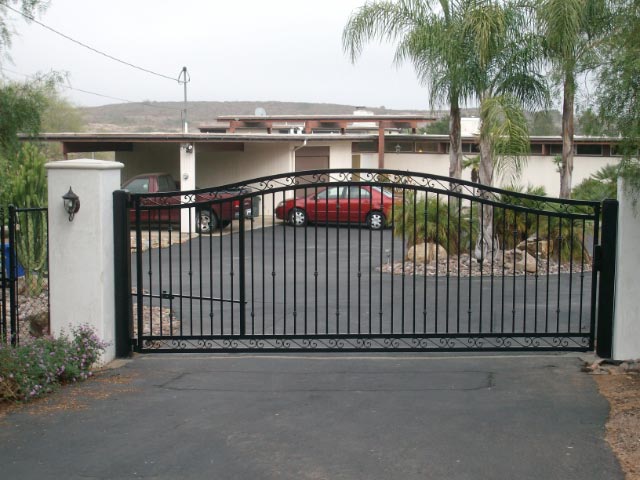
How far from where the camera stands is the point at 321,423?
646cm

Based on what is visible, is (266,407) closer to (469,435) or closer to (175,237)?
(469,435)

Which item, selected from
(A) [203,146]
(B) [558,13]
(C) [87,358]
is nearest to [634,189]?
(C) [87,358]

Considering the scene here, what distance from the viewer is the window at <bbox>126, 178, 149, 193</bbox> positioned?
27.6 meters

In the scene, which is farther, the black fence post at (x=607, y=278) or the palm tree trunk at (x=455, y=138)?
the palm tree trunk at (x=455, y=138)

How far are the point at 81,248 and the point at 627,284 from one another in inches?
218

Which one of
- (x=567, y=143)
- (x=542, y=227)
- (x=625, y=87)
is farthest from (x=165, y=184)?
(x=625, y=87)

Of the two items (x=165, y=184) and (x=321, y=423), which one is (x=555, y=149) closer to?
(x=165, y=184)

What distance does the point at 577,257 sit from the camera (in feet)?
57.7

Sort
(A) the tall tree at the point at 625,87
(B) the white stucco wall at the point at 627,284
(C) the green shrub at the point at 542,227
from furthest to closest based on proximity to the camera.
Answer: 1. (C) the green shrub at the point at 542,227
2. (B) the white stucco wall at the point at 627,284
3. (A) the tall tree at the point at 625,87

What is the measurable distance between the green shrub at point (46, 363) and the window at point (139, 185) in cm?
1957

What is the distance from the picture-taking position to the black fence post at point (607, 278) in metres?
8.18

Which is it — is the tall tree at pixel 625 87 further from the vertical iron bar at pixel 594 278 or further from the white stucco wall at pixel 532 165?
the white stucco wall at pixel 532 165

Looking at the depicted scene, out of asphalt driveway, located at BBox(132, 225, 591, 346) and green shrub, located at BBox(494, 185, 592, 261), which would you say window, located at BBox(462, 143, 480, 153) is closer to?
asphalt driveway, located at BBox(132, 225, 591, 346)

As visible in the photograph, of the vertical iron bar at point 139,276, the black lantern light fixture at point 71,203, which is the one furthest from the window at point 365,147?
the black lantern light fixture at point 71,203
